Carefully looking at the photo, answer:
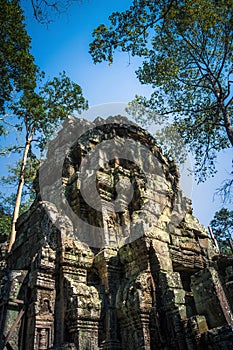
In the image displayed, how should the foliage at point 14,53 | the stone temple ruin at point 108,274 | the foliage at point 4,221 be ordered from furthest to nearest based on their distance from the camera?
the foliage at point 4,221, the foliage at point 14,53, the stone temple ruin at point 108,274

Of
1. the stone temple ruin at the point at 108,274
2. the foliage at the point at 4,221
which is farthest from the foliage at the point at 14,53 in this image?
the foliage at the point at 4,221

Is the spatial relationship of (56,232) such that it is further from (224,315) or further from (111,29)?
(111,29)

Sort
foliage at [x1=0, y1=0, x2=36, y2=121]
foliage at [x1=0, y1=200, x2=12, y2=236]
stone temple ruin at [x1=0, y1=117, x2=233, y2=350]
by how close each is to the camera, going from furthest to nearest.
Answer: foliage at [x1=0, y1=200, x2=12, y2=236], foliage at [x1=0, y1=0, x2=36, y2=121], stone temple ruin at [x1=0, y1=117, x2=233, y2=350]

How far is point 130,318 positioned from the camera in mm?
5922

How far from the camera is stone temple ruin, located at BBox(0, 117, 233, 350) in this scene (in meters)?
5.61

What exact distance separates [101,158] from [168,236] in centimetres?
390

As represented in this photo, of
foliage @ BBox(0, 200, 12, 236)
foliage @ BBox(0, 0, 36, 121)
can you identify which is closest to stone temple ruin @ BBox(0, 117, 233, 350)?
foliage @ BBox(0, 0, 36, 121)

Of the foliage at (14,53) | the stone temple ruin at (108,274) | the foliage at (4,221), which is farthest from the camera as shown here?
the foliage at (4,221)

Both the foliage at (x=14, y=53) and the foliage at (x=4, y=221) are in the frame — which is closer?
the foliage at (x=14, y=53)

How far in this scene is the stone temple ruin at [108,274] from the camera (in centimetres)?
561

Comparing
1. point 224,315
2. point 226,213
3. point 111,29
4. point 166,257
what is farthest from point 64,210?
point 226,213

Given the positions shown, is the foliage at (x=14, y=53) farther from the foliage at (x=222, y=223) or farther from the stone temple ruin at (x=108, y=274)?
the foliage at (x=222, y=223)

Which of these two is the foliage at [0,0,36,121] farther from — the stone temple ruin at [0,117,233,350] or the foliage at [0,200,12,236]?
the foliage at [0,200,12,236]

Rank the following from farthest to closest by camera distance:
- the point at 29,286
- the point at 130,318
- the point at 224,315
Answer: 1. the point at 29,286
2. the point at 130,318
3. the point at 224,315
